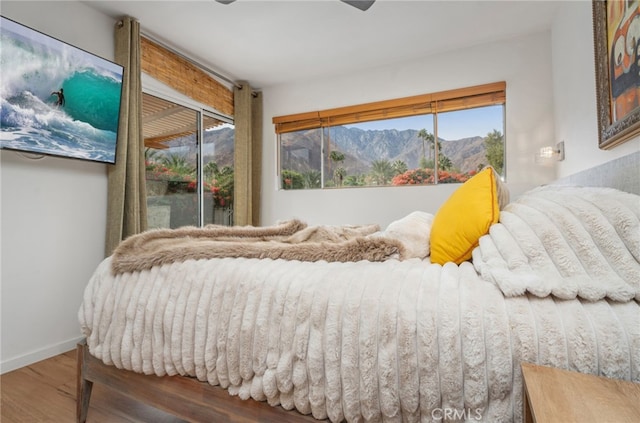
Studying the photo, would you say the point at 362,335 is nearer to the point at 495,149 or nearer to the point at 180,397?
the point at 180,397

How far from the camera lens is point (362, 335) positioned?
81 centimetres

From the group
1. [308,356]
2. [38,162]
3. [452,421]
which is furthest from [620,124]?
[38,162]

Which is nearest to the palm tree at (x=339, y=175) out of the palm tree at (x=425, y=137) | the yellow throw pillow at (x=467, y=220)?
the palm tree at (x=425, y=137)

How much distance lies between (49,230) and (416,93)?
3481 mm

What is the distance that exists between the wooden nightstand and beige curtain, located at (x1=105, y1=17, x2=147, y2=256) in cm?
273

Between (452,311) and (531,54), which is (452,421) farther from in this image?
(531,54)

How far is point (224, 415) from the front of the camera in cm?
103

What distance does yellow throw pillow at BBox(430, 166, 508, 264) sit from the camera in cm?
103

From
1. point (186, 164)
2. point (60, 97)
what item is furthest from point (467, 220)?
point (186, 164)

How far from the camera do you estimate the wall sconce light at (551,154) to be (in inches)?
97.0

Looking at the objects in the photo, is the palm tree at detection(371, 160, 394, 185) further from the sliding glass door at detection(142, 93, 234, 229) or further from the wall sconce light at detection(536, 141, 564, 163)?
the sliding glass door at detection(142, 93, 234, 229)

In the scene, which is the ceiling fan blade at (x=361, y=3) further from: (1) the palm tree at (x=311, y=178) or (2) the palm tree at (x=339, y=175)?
(1) the palm tree at (x=311, y=178)

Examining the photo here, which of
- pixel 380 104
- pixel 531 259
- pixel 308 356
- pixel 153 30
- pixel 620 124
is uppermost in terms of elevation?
pixel 153 30

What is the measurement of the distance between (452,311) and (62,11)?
3150 mm
